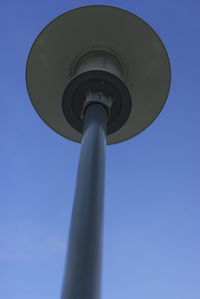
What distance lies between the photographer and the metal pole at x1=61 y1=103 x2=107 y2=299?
3998 millimetres

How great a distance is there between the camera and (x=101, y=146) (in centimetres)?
589

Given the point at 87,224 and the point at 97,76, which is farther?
the point at 97,76

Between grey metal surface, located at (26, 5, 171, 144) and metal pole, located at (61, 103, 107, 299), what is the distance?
8.84 ft

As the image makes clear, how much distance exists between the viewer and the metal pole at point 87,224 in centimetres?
400

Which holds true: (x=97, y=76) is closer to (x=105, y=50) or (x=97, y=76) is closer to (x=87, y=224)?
(x=105, y=50)

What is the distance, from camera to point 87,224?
15.0 feet

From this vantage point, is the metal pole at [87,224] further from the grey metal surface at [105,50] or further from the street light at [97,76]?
the grey metal surface at [105,50]

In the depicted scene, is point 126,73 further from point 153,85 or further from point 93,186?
point 93,186

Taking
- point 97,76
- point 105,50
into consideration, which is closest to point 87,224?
point 97,76

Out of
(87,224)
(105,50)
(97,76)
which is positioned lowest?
(87,224)

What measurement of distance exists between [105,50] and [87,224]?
5.04m

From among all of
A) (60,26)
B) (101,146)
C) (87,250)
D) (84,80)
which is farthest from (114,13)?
(87,250)

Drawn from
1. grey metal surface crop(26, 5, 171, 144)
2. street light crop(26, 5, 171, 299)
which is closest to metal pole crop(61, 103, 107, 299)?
street light crop(26, 5, 171, 299)

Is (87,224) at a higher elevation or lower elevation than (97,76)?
lower
